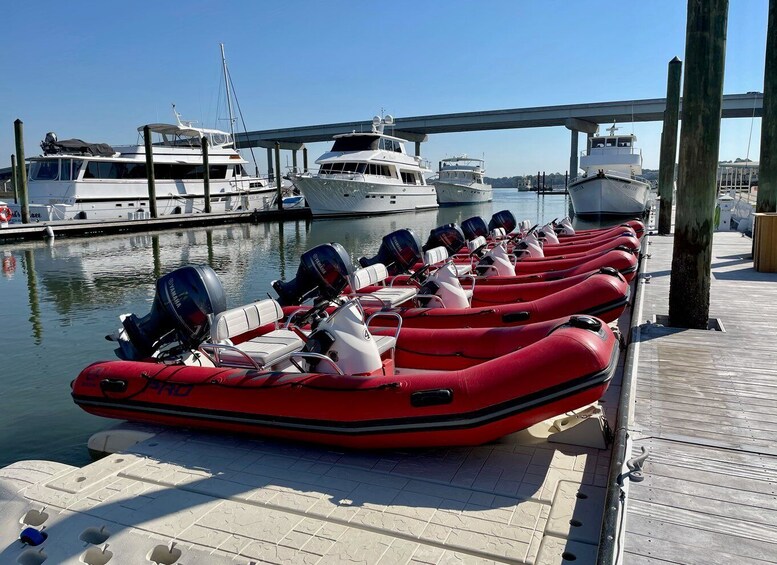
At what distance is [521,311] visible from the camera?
5.86m

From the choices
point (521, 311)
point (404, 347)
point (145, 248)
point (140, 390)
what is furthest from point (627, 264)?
point (145, 248)

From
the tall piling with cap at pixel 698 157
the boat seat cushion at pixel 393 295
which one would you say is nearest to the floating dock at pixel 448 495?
the tall piling with cap at pixel 698 157

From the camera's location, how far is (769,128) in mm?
8883

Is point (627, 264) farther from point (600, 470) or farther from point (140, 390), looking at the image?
point (140, 390)

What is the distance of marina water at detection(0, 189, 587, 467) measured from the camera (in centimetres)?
585

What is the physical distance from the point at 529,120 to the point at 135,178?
35407mm

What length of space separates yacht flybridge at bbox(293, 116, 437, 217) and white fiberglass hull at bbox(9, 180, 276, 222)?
16.5 feet

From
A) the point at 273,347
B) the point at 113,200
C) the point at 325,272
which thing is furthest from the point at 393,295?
the point at 113,200

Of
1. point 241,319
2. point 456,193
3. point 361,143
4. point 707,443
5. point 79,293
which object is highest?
point 361,143

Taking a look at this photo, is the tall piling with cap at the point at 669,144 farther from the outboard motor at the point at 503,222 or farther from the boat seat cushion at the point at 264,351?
the boat seat cushion at the point at 264,351

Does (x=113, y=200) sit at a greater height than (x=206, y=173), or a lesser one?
lesser

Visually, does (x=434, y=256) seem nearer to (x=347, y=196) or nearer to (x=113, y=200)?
(x=113, y=200)

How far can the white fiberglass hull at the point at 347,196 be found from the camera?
3322 centimetres

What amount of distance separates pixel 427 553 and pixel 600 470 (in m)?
1.38
